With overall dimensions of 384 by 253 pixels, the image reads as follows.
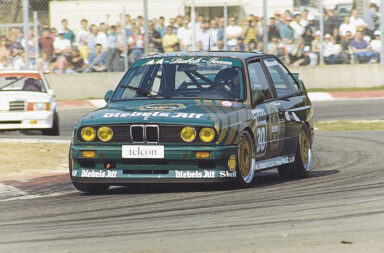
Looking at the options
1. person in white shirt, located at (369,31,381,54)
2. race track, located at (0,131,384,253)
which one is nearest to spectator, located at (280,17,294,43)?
person in white shirt, located at (369,31,381,54)

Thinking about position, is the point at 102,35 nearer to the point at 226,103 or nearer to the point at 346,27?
the point at 346,27

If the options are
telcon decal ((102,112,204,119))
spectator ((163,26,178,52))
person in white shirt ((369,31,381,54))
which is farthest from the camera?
person in white shirt ((369,31,381,54))

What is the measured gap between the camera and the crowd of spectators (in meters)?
23.7

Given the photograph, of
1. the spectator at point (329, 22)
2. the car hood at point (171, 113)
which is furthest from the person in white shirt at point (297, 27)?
the car hood at point (171, 113)

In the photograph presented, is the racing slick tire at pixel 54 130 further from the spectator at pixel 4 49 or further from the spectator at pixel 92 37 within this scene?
the spectator at pixel 92 37

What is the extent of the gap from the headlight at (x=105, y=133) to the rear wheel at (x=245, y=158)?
1174 mm

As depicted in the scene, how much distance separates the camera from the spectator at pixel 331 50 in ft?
81.5

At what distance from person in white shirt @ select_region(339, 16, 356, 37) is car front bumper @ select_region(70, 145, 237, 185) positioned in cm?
1652

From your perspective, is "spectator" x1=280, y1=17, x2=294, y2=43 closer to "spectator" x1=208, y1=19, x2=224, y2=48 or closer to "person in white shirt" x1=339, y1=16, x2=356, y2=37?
"person in white shirt" x1=339, y1=16, x2=356, y2=37

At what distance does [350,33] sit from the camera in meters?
24.4

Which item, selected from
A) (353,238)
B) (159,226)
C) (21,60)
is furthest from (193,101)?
(21,60)

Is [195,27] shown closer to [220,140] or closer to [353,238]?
[220,140]

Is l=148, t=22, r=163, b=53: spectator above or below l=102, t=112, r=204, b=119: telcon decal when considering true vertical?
below

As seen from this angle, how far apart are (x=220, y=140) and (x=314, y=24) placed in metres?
16.7
